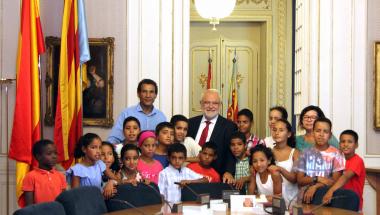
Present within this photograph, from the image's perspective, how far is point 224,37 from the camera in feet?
35.9

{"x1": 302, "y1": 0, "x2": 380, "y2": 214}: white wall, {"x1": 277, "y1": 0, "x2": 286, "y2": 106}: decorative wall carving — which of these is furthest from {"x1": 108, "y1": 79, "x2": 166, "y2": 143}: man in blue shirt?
{"x1": 277, "y1": 0, "x2": 286, "y2": 106}: decorative wall carving

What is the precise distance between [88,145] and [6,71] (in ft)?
7.20

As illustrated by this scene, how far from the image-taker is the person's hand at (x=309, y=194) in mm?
5227

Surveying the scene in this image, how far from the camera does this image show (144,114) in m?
6.44

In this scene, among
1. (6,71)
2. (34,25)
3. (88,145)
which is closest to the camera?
(88,145)

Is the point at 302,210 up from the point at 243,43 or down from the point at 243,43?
down

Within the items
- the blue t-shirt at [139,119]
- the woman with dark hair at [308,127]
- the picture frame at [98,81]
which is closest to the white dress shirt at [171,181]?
the blue t-shirt at [139,119]

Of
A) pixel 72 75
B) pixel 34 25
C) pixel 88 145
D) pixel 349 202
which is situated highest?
pixel 34 25

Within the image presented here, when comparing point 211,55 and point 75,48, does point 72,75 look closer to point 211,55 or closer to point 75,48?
point 75,48

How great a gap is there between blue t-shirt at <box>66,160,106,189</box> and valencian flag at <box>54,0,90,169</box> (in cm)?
130

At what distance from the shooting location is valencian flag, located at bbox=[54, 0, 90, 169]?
6953mm

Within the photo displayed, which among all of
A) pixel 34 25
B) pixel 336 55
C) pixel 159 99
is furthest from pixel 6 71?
pixel 336 55

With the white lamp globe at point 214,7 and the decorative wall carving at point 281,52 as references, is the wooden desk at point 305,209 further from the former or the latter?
the decorative wall carving at point 281,52

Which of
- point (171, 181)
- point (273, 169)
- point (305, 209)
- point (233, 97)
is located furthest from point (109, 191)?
point (233, 97)
